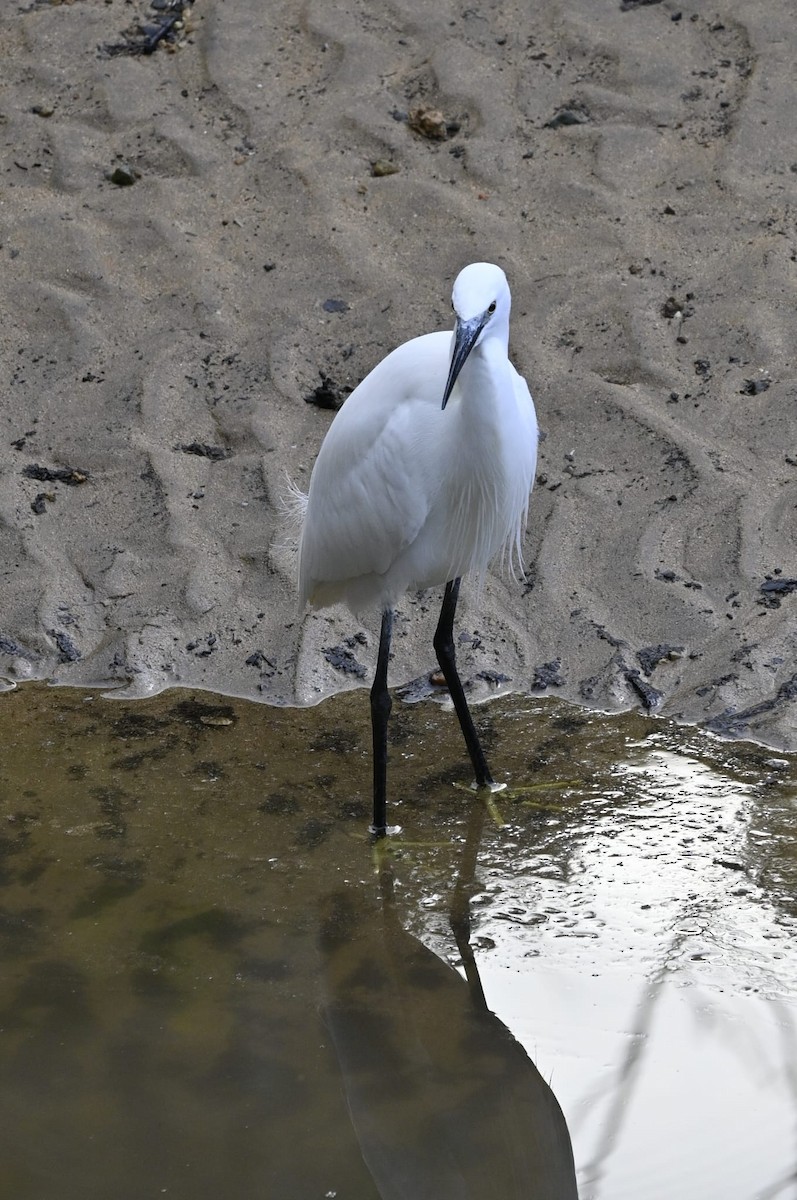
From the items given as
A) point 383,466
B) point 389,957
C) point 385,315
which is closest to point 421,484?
point 383,466

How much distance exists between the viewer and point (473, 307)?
2.71m

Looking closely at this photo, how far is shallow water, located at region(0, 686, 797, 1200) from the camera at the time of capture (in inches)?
96.0

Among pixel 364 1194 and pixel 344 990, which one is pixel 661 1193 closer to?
pixel 364 1194

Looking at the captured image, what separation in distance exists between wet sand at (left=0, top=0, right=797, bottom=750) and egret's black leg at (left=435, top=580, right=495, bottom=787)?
0.36 meters

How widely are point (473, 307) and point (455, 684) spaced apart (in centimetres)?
114

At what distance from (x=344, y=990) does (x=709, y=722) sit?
1.33 metres

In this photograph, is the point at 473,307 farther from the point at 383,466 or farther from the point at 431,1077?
the point at 431,1077

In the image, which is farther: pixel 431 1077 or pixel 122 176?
pixel 122 176

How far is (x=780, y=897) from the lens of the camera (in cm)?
298

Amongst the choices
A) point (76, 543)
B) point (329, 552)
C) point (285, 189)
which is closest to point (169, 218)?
point (285, 189)

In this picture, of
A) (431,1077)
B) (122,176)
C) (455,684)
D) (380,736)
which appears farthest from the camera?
(122,176)

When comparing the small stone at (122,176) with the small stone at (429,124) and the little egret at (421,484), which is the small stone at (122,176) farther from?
the little egret at (421,484)

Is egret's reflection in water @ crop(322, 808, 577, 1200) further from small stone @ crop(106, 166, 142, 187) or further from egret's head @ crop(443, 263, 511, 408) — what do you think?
small stone @ crop(106, 166, 142, 187)

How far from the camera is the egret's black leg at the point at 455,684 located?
350 centimetres
